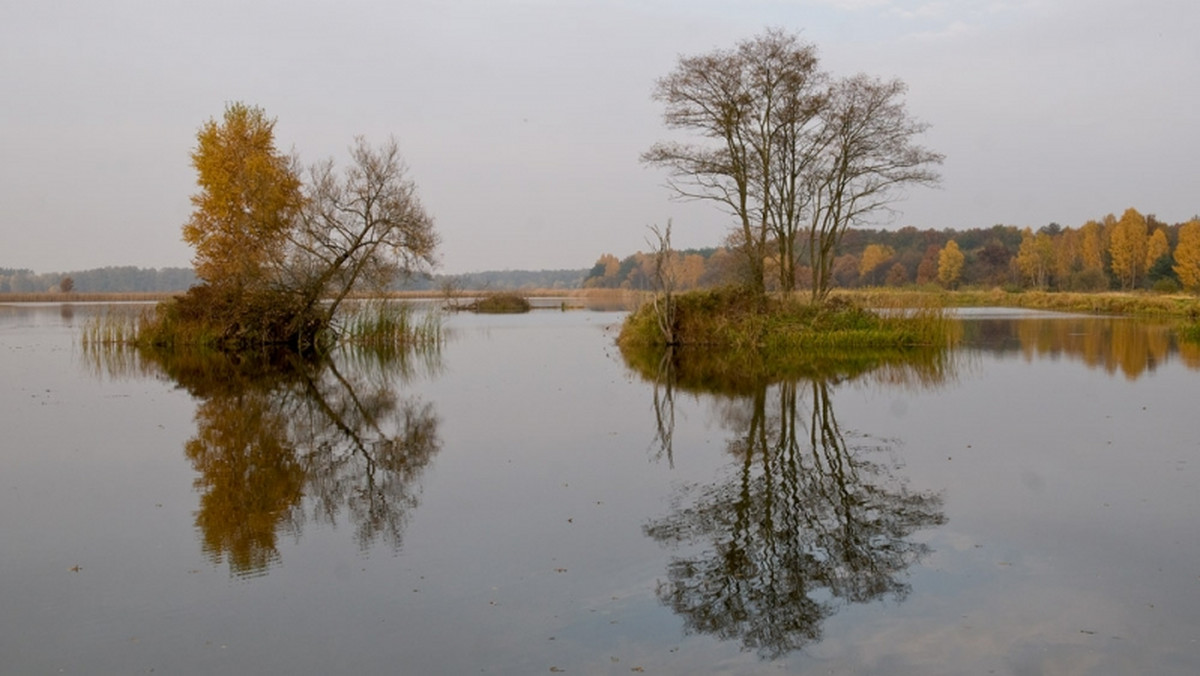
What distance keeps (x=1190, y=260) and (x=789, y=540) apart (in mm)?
64607

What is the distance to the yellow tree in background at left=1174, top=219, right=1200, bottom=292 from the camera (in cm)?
5916

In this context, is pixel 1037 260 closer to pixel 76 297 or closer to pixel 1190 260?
pixel 1190 260

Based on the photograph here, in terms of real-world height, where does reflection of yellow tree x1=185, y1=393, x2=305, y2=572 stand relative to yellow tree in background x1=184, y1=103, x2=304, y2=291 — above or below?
below

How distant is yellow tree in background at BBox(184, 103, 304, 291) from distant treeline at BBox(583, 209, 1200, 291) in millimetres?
26055

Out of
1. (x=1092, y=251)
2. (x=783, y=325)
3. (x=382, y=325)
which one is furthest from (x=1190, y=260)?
(x=382, y=325)

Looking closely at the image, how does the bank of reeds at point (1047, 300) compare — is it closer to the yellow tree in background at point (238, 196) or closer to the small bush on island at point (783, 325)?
the small bush on island at point (783, 325)

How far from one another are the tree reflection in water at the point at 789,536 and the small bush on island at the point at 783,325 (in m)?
13.5

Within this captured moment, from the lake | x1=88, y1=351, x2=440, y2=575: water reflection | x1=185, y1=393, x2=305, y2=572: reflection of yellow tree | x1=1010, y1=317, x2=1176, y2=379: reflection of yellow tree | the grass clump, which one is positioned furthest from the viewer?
the grass clump

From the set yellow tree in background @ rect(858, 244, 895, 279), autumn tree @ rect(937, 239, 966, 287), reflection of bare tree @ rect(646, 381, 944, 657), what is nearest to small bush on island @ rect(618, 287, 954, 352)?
reflection of bare tree @ rect(646, 381, 944, 657)

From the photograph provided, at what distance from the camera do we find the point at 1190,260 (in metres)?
59.6

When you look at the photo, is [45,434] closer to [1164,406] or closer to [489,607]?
[489,607]

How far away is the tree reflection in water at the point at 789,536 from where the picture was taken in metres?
5.45

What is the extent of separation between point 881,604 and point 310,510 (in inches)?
187

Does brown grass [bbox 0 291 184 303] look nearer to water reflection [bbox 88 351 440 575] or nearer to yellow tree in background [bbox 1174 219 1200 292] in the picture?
water reflection [bbox 88 351 440 575]
